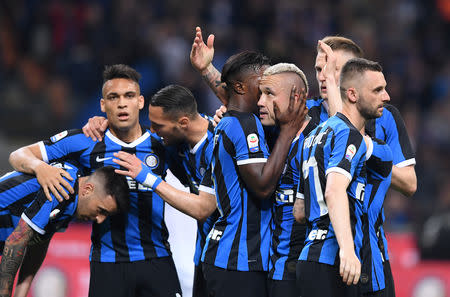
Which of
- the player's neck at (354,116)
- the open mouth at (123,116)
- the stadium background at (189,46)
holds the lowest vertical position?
the player's neck at (354,116)

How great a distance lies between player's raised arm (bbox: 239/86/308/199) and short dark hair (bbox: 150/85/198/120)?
105 centimetres

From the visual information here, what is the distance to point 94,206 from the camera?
17.3 feet

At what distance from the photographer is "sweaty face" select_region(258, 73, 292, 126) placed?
4629 mm

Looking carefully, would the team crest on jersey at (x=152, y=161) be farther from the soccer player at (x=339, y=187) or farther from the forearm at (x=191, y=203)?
the soccer player at (x=339, y=187)

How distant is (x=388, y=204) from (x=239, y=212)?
6229 millimetres

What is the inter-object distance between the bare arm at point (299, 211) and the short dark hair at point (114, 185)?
1.50m

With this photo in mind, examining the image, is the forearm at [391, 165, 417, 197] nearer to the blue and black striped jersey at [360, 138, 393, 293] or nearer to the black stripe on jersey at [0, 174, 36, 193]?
the blue and black striped jersey at [360, 138, 393, 293]

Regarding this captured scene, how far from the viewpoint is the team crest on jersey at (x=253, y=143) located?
4.56 meters

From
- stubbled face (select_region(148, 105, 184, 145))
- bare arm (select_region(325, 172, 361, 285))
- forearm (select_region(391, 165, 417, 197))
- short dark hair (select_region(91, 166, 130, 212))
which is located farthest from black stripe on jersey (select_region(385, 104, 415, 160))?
short dark hair (select_region(91, 166, 130, 212))

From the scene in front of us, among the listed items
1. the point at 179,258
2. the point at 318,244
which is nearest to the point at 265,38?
the point at 179,258

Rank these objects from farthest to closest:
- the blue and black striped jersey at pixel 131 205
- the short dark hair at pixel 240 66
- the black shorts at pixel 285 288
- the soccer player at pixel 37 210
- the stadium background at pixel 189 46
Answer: the stadium background at pixel 189 46 < the blue and black striped jersey at pixel 131 205 < the soccer player at pixel 37 210 < the short dark hair at pixel 240 66 < the black shorts at pixel 285 288

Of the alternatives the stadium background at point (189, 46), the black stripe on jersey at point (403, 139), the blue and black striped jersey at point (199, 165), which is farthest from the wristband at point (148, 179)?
the stadium background at point (189, 46)

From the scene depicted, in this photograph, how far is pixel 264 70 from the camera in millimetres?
4898

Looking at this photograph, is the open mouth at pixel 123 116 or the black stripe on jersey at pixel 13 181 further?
the open mouth at pixel 123 116
